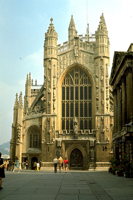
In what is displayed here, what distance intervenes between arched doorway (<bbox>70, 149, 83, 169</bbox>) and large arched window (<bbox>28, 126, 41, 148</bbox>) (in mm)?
5664

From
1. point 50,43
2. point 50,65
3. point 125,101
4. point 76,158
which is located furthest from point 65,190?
point 50,43

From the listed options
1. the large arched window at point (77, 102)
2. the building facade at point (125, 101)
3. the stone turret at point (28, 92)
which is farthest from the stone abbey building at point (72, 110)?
the building facade at point (125, 101)

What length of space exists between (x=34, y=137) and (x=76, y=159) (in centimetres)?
770

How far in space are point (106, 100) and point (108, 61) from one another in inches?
245

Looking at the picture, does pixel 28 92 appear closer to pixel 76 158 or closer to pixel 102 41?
pixel 76 158

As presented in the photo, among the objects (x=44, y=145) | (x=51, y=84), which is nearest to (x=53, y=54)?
(x=51, y=84)

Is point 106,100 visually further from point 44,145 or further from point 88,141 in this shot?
point 44,145

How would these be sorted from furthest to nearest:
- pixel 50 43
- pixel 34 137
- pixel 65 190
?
pixel 34 137 → pixel 50 43 → pixel 65 190

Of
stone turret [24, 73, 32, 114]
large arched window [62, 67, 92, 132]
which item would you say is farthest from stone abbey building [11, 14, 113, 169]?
stone turret [24, 73, 32, 114]

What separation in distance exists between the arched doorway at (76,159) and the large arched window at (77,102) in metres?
3.40

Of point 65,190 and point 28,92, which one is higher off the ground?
point 28,92

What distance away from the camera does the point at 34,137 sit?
56.7 meters

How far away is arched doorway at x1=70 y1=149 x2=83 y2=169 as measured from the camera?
176 feet

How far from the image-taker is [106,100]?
174 feet
